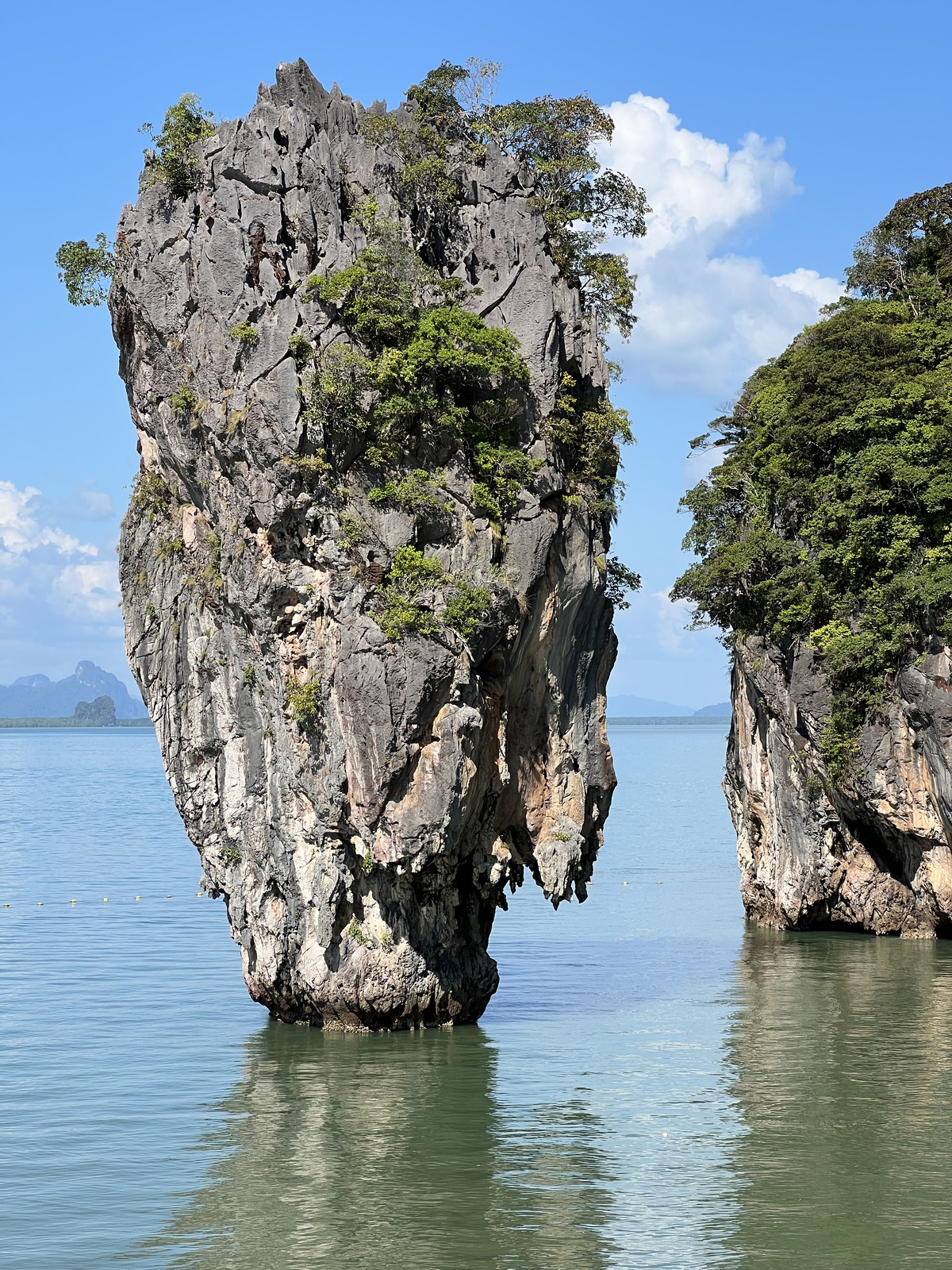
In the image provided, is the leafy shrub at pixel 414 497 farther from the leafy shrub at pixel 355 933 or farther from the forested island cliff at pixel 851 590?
the forested island cliff at pixel 851 590

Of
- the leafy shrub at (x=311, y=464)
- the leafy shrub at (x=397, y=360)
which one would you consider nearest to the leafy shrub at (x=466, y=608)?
the leafy shrub at (x=397, y=360)

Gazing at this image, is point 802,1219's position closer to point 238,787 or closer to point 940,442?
point 238,787

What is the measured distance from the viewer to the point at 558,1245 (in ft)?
54.4

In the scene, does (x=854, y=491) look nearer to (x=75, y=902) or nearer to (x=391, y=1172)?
(x=391, y=1172)

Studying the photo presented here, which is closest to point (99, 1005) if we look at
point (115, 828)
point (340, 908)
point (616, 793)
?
point (340, 908)

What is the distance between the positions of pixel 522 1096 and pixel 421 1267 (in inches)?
276

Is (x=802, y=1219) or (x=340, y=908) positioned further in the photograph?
(x=340, y=908)

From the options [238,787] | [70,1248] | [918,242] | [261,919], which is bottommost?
[70,1248]

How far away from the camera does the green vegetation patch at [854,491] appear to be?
3341cm

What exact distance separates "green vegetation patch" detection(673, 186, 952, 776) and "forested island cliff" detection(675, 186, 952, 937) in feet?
0.17

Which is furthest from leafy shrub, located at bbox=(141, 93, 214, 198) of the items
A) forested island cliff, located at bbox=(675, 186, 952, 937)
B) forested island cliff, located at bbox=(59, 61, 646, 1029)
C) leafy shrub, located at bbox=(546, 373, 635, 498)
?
forested island cliff, located at bbox=(675, 186, 952, 937)

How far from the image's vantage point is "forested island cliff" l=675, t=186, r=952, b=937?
33.4m

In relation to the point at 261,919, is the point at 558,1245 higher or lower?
lower

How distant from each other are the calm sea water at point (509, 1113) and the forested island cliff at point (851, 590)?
2397 mm
